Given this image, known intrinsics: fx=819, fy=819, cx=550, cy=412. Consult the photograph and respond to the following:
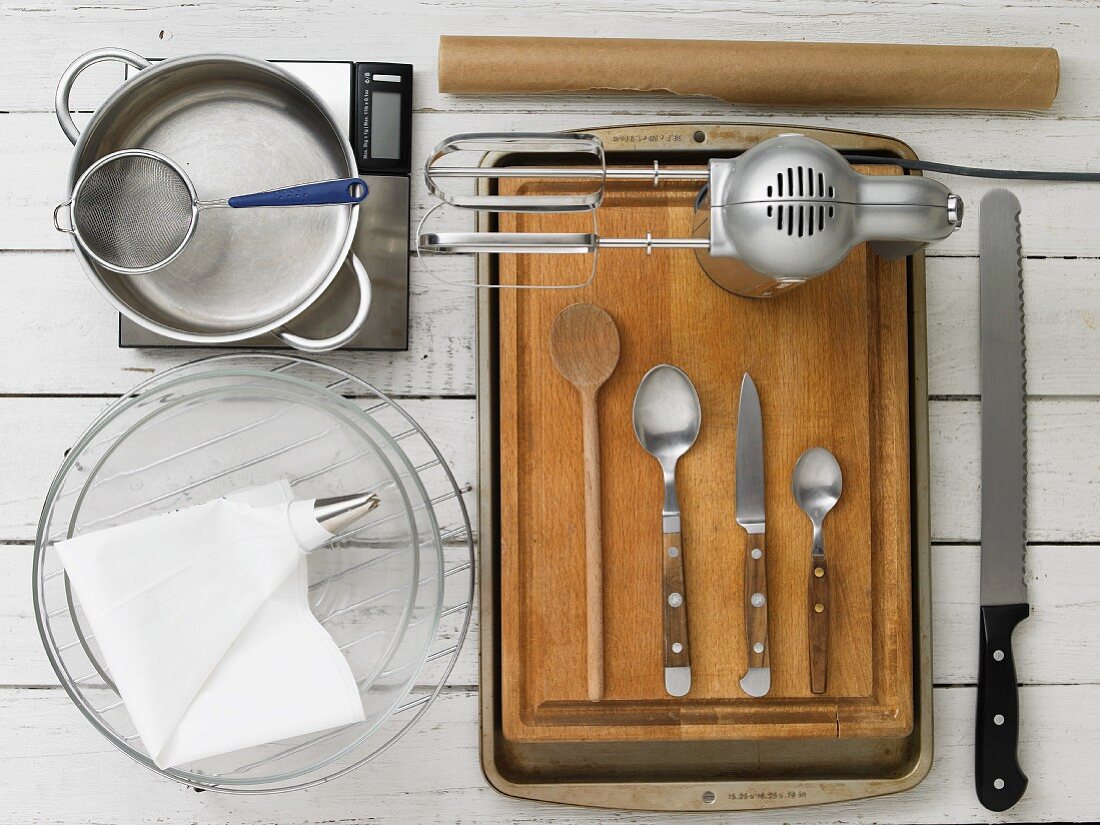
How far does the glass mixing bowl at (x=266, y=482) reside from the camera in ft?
1.73

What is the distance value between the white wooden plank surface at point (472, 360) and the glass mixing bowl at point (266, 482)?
0.07 m

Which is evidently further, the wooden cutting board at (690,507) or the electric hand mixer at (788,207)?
the wooden cutting board at (690,507)

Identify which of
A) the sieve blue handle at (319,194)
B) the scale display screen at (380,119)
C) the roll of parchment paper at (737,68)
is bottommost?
the sieve blue handle at (319,194)

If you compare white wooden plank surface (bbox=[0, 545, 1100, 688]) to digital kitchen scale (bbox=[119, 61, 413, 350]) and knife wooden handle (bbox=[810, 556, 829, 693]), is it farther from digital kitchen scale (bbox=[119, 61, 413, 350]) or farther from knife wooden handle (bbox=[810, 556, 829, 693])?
digital kitchen scale (bbox=[119, 61, 413, 350])

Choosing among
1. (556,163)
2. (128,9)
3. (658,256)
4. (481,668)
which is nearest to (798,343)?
(658,256)

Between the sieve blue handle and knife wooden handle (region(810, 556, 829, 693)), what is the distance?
1.31 ft

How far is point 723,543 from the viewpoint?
1.91 ft

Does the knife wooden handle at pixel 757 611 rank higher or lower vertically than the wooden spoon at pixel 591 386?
lower

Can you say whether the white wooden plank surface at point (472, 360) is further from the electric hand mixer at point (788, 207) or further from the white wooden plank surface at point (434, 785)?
the electric hand mixer at point (788, 207)

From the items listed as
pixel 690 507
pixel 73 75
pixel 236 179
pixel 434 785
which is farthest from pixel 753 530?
pixel 73 75

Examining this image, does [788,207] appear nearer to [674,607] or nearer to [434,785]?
[674,607]

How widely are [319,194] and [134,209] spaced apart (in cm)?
13

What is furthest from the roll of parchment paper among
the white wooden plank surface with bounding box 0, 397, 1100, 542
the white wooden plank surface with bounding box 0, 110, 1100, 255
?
the white wooden plank surface with bounding box 0, 397, 1100, 542

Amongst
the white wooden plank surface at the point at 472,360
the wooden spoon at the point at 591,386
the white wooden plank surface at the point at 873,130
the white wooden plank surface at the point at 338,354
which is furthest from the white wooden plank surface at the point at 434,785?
the white wooden plank surface at the point at 873,130
